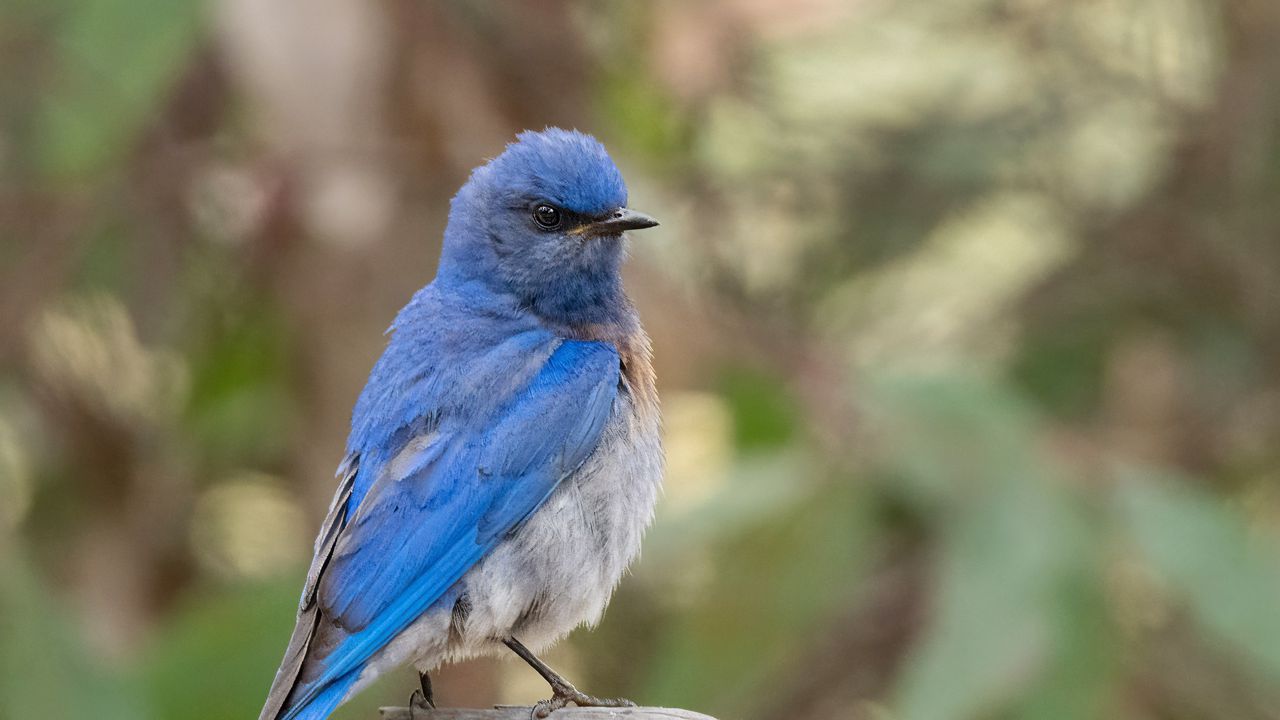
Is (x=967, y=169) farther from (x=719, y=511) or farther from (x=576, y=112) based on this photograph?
(x=719, y=511)

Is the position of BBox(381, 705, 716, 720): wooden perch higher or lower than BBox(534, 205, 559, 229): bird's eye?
lower

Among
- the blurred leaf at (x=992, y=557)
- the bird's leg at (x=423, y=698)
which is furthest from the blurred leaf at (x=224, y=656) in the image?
the blurred leaf at (x=992, y=557)

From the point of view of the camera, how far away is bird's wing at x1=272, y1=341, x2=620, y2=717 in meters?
3.52

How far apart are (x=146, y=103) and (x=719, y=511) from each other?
6.50 ft

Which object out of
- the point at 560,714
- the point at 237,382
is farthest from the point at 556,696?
the point at 237,382

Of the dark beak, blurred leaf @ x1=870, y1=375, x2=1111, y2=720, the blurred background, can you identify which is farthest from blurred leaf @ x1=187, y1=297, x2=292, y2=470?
the dark beak

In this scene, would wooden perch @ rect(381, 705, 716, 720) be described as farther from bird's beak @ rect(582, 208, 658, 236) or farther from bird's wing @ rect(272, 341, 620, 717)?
bird's beak @ rect(582, 208, 658, 236)

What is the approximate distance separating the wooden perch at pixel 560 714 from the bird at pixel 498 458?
65 mm

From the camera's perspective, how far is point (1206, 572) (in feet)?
16.3

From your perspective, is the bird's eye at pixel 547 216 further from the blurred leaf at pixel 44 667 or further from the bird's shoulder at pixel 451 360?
the blurred leaf at pixel 44 667

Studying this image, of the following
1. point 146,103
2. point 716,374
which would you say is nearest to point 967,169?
point 716,374

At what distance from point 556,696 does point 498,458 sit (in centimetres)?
51

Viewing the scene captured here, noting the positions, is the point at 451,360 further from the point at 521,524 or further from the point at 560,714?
the point at 560,714

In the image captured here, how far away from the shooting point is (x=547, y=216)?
4121mm
